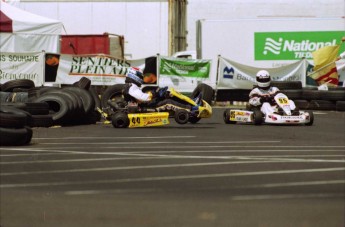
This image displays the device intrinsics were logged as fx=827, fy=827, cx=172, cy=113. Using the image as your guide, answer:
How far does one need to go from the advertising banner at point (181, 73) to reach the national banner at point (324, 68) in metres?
3.32

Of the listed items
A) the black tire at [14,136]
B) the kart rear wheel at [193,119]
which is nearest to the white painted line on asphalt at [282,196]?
the black tire at [14,136]

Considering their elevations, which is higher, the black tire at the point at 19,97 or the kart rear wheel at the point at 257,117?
the black tire at the point at 19,97

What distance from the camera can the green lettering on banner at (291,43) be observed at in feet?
87.7

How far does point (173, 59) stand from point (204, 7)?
399 cm

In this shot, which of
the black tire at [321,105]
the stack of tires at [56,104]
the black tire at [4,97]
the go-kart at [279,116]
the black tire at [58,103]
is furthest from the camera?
the black tire at [321,105]

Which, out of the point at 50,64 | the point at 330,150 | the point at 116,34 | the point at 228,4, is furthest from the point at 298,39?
the point at 330,150

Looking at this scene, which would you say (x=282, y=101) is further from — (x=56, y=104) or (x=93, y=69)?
(x=93, y=69)

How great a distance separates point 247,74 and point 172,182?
18385mm

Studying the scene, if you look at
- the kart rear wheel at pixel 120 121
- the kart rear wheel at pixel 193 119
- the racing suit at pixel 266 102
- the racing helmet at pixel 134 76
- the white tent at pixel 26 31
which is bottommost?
the kart rear wheel at pixel 193 119

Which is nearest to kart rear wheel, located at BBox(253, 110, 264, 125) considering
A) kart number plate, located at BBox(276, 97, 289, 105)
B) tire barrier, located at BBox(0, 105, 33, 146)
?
kart number plate, located at BBox(276, 97, 289, 105)

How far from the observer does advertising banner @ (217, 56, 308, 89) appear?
25375 mm

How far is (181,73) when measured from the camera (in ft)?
83.7

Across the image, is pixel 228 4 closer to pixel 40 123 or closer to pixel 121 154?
pixel 40 123

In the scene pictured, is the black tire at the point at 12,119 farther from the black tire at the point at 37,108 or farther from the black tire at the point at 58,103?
the black tire at the point at 58,103
